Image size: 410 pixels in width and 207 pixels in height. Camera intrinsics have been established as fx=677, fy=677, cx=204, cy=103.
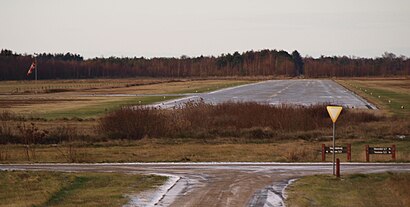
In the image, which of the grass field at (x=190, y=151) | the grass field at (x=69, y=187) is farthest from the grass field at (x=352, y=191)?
the grass field at (x=190, y=151)

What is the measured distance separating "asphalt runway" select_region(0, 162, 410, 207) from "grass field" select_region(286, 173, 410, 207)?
0.61 m

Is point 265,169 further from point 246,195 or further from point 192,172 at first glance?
point 246,195

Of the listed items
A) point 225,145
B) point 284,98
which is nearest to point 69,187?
point 225,145

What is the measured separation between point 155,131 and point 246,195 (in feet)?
79.8

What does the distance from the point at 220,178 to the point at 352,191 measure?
5.26 metres

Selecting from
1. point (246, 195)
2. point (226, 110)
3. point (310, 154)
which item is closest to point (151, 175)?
point (246, 195)

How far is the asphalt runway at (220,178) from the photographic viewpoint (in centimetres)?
1958

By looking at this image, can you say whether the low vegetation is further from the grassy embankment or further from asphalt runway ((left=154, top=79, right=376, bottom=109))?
asphalt runway ((left=154, top=79, right=376, bottom=109))

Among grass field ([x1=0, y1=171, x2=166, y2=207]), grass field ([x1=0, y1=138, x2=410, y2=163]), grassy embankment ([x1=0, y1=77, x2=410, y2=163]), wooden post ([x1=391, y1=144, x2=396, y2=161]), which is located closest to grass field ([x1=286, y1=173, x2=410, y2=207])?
grass field ([x1=0, y1=171, x2=166, y2=207])

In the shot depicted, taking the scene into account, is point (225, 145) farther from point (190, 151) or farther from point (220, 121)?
point (220, 121)

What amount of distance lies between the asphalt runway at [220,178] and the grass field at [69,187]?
753 millimetres

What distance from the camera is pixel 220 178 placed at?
2458 cm

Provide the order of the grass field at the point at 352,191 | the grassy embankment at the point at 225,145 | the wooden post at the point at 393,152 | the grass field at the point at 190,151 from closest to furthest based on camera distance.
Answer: the grass field at the point at 352,191, the wooden post at the point at 393,152, the grass field at the point at 190,151, the grassy embankment at the point at 225,145

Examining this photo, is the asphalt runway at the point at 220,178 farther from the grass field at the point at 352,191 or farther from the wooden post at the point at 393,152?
the wooden post at the point at 393,152
